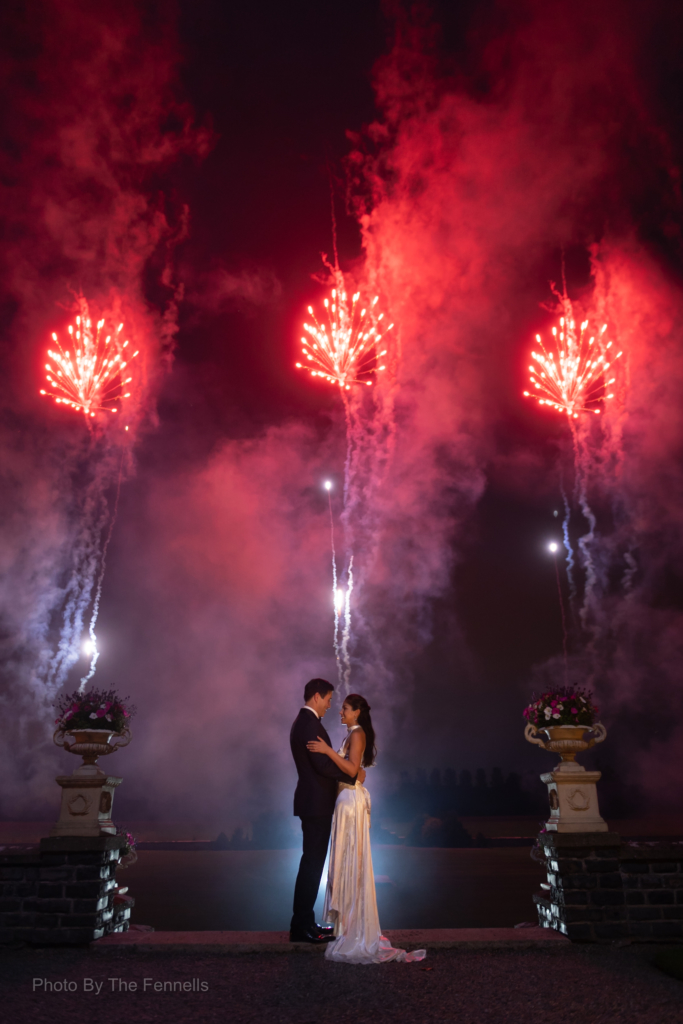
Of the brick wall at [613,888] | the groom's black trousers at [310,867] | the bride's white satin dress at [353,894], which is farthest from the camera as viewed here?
the brick wall at [613,888]

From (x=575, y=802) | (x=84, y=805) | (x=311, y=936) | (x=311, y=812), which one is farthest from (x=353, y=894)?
(x=84, y=805)

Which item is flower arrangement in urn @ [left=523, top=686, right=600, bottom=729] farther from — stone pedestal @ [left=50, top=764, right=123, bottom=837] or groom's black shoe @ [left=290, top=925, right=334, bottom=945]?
stone pedestal @ [left=50, top=764, right=123, bottom=837]

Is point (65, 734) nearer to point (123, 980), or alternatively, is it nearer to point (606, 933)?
point (123, 980)

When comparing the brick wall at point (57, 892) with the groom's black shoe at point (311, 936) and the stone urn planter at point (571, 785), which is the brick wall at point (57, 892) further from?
the stone urn planter at point (571, 785)

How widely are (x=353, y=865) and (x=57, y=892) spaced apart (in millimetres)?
3046

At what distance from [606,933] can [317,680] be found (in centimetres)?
381

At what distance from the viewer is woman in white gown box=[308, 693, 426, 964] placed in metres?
5.48

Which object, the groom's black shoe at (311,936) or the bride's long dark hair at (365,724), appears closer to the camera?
the groom's black shoe at (311,936)

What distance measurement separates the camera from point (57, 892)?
20.6ft

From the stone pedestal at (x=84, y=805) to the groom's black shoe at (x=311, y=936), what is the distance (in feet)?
7.76

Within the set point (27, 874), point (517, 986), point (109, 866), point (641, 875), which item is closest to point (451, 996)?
point (517, 986)

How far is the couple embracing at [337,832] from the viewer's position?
5.58 m

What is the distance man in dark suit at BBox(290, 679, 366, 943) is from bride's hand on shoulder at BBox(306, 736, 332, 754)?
0.04 meters

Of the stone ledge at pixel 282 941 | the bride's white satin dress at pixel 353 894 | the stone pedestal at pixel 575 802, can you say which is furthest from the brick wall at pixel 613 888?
Result: the bride's white satin dress at pixel 353 894
